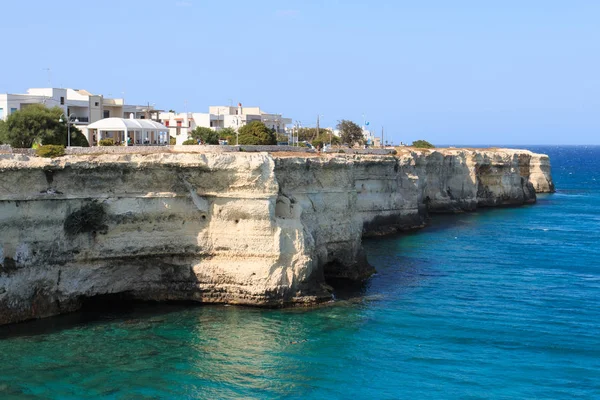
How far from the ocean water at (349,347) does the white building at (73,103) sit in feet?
104

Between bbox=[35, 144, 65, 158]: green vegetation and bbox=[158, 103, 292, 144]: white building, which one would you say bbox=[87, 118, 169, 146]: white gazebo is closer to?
bbox=[35, 144, 65, 158]: green vegetation

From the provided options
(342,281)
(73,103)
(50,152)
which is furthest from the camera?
(73,103)

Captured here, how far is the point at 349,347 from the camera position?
2725 cm

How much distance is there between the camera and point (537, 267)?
43.2 m

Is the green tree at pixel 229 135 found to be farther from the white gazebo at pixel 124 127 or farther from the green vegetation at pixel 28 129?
the green vegetation at pixel 28 129

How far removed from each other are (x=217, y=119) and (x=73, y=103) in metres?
28.2

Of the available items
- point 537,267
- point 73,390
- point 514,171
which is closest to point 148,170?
point 73,390

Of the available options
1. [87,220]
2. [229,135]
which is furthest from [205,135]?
[87,220]

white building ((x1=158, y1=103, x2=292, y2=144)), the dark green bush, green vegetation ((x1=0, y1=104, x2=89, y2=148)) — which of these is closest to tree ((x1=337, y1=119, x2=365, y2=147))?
white building ((x1=158, y1=103, x2=292, y2=144))

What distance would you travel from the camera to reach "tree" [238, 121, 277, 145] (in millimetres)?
58219

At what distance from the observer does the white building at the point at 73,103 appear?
56844 millimetres

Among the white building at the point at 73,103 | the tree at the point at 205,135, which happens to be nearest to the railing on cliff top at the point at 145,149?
the tree at the point at 205,135

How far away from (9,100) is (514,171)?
53.7 m

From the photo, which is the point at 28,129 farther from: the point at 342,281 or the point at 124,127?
the point at 342,281
